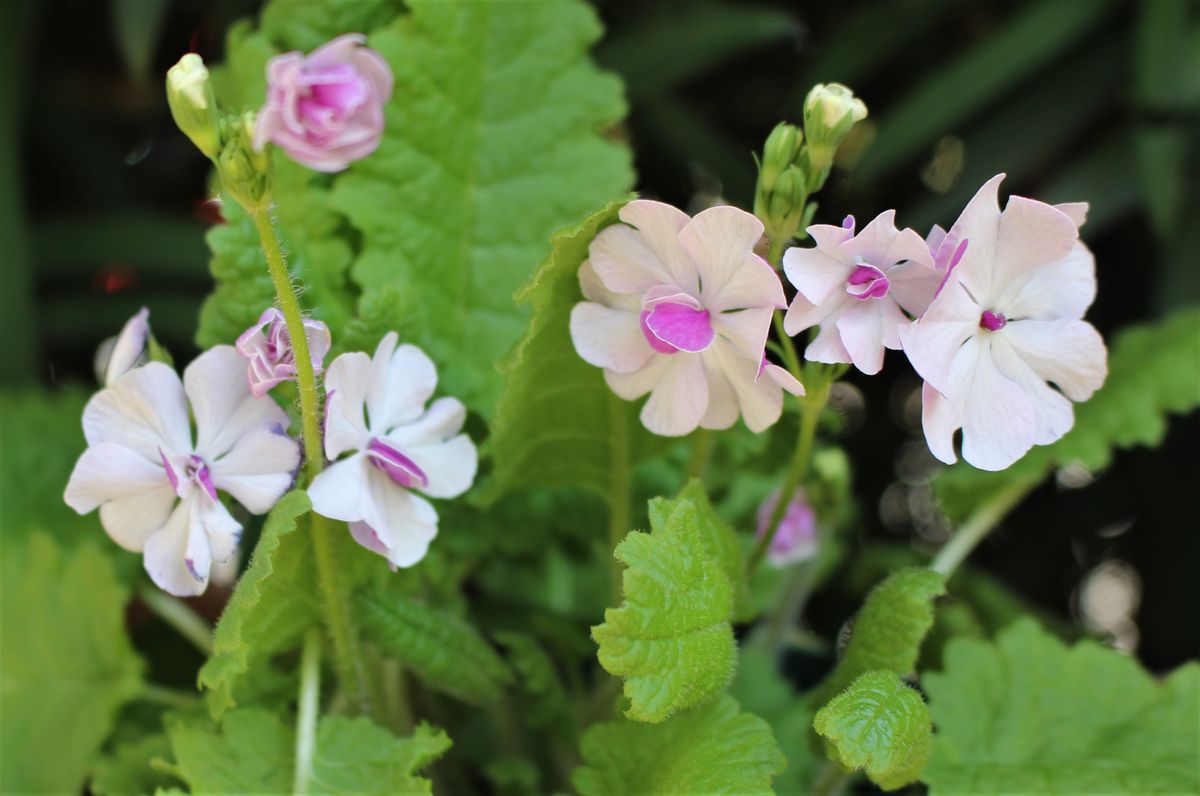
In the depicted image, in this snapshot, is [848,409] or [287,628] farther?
[848,409]

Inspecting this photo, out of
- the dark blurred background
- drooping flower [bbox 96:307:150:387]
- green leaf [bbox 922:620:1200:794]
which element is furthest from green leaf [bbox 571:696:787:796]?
the dark blurred background

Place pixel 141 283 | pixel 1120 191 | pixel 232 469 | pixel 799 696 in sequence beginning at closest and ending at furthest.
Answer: pixel 232 469, pixel 799 696, pixel 1120 191, pixel 141 283

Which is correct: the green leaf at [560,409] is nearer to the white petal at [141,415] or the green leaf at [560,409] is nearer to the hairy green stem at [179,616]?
the white petal at [141,415]

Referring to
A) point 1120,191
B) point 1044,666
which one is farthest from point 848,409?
point 1044,666

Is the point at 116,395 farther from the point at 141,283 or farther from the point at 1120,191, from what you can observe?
the point at 1120,191

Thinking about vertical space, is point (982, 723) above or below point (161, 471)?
above

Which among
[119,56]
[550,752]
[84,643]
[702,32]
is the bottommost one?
[84,643]
